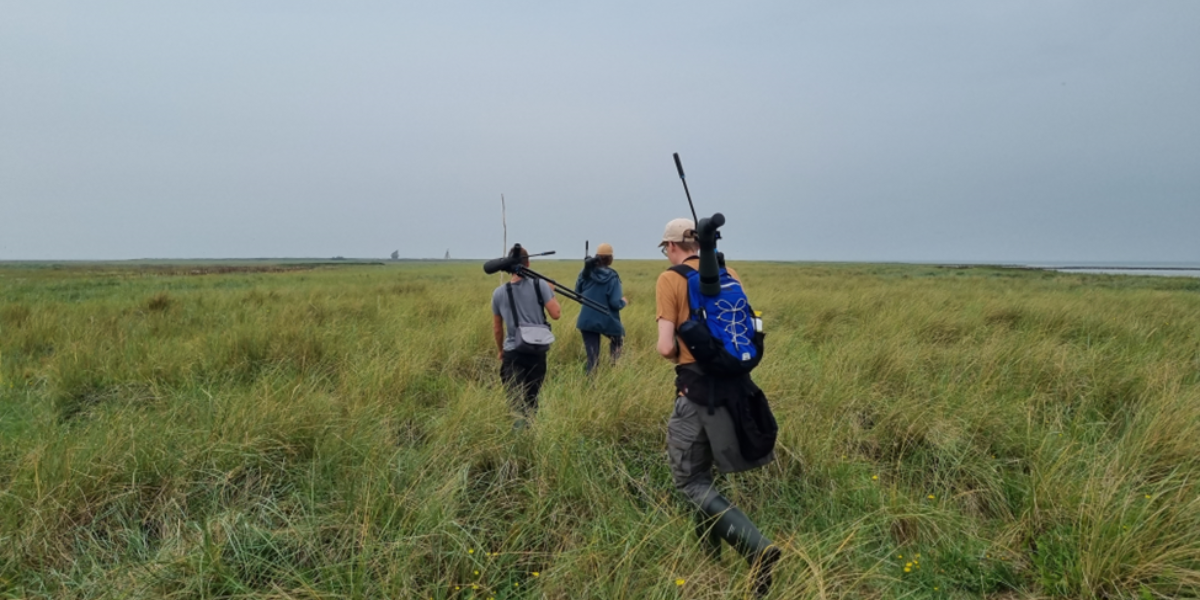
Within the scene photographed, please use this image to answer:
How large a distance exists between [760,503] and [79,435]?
13.0 feet

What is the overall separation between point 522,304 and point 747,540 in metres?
2.50

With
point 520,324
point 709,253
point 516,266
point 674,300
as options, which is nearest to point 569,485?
point 674,300

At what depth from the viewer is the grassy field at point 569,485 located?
2.06 meters

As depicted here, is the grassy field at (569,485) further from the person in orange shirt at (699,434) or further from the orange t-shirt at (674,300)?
the orange t-shirt at (674,300)

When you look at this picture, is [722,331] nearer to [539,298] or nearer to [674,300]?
[674,300]

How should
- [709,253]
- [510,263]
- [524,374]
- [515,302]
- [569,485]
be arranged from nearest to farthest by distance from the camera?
[709,253]
[569,485]
[510,263]
[515,302]
[524,374]

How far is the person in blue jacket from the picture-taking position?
5211 mm

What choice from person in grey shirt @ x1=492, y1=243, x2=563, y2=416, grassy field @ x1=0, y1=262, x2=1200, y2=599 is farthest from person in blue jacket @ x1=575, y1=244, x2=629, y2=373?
person in grey shirt @ x1=492, y1=243, x2=563, y2=416

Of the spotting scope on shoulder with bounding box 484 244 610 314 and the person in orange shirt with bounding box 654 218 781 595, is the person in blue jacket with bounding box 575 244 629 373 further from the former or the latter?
the person in orange shirt with bounding box 654 218 781 595

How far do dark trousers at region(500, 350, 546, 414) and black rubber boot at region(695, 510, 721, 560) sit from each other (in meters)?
1.98

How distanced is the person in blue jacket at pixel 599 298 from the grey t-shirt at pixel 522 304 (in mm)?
1156

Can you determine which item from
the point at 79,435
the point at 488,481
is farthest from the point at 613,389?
the point at 79,435

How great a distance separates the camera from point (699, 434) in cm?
231

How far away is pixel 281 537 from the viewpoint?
227 cm
